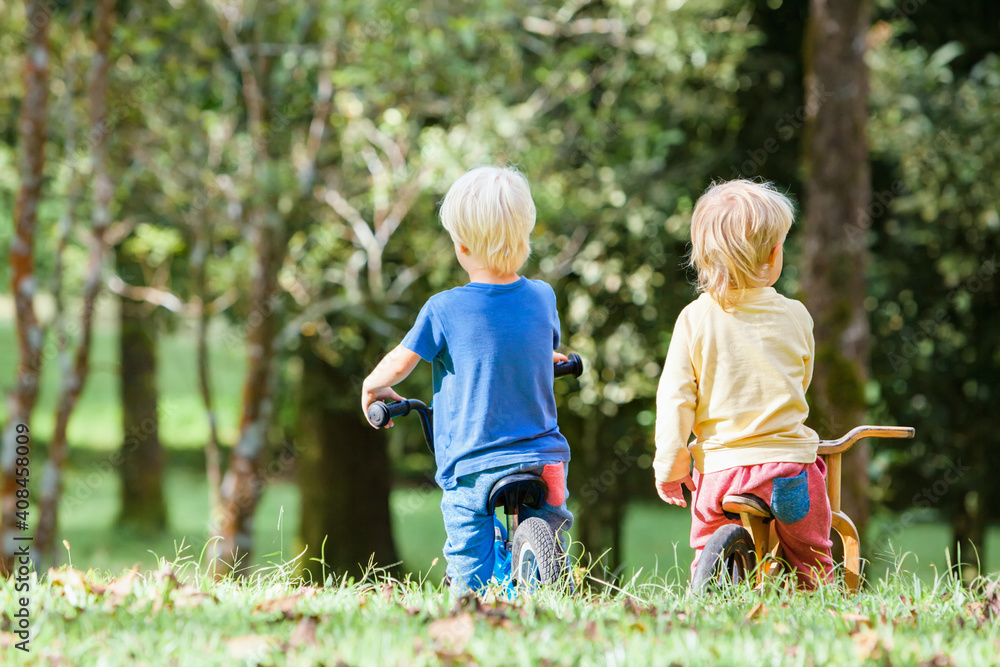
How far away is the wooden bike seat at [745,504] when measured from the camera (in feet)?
10.2

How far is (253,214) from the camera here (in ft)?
26.8

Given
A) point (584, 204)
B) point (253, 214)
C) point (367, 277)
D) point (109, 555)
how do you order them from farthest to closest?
point (109, 555) → point (367, 277) → point (584, 204) → point (253, 214)

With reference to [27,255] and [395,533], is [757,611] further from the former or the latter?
[395,533]

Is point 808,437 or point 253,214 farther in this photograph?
point 253,214

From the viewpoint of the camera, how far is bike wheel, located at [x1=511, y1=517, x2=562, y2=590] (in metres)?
3.06

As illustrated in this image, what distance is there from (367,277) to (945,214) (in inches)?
241

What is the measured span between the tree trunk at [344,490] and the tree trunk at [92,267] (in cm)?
348

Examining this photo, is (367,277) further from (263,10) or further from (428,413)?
(428,413)

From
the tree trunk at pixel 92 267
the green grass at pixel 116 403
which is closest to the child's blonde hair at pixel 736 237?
the tree trunk at pixel 92 267

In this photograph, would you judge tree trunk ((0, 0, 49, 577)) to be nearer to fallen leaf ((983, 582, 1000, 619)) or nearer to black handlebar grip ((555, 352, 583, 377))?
black handlebar grip ((555, 352, 583, 377))

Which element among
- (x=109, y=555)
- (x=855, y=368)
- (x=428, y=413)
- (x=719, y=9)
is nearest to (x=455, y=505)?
(x=428, y=413)

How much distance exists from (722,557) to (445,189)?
18.7ft

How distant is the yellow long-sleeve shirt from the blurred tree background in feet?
14.1

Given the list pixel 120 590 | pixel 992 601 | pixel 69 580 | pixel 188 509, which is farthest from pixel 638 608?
pixel 188 509
